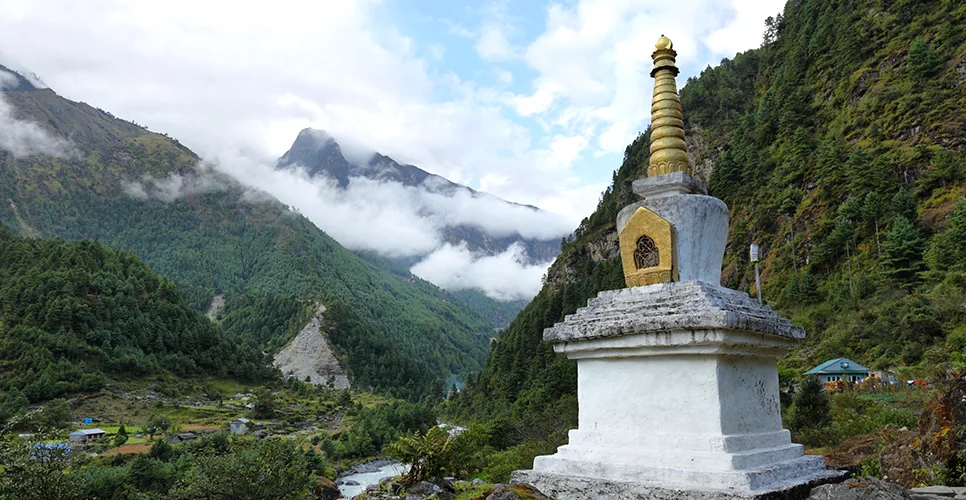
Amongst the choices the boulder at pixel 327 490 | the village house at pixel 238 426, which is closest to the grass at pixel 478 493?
the boulder at pixel 327 490

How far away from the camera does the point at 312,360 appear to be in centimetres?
15150

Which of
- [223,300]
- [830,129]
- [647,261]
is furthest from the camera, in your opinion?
[223,300]

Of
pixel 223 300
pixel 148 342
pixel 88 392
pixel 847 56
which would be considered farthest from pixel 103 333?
pixel 847 56

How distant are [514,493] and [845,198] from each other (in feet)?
182

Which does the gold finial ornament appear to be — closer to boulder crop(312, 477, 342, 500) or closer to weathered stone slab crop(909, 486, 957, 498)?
→ weathered stone slab crop(909, 486, 957, 498)

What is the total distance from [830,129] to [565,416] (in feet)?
148

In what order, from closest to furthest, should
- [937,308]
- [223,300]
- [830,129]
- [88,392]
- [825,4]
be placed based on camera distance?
1. [937,308]
2. [830,129]
3. [825,4]
4. [88,392]
5. [223,300]

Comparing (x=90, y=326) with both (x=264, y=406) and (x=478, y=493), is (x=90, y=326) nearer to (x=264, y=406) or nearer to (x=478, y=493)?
(x=264, y=406)

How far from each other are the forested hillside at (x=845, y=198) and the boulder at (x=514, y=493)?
21.3 meters

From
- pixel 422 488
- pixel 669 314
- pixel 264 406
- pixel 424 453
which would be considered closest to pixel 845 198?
pixel 424 453

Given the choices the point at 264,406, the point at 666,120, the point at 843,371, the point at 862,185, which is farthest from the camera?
the point at 264,406

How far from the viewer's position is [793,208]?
191 ft

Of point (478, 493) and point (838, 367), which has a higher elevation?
point (838, 367)

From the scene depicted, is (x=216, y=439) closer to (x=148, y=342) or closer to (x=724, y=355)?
(x=724, y=355)
